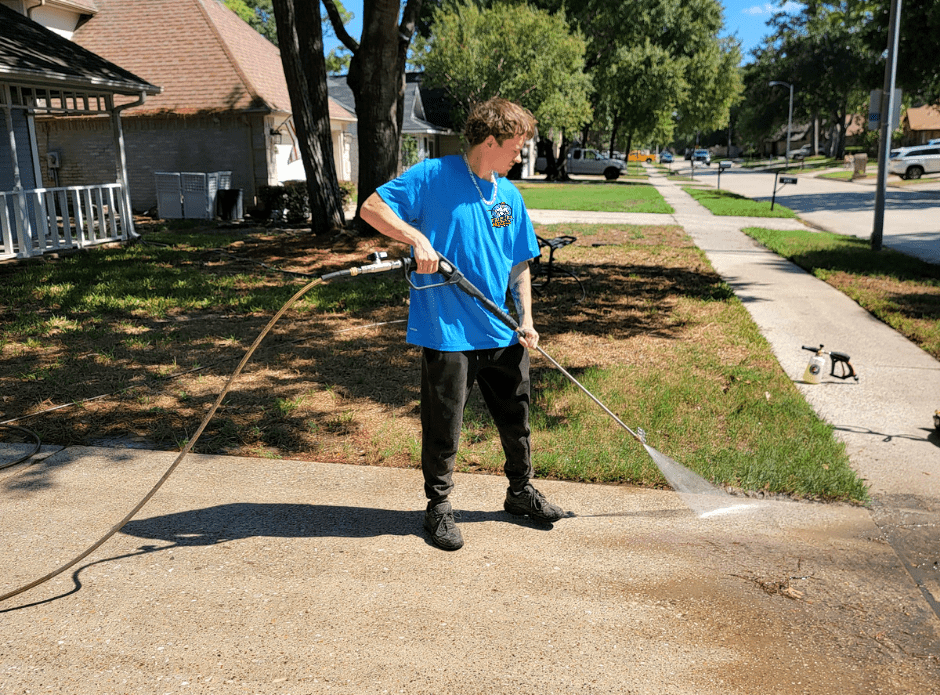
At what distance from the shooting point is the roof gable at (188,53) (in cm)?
1981

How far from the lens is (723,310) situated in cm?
871

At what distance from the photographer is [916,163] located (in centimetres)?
3900

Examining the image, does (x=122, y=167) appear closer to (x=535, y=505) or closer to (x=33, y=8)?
(x=33, y=8)

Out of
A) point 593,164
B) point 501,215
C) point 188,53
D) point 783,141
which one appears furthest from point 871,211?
point 783,141

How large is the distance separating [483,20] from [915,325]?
29.5 metres

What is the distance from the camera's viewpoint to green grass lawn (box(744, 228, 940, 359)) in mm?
8055

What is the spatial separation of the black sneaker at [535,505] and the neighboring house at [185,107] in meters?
16.7

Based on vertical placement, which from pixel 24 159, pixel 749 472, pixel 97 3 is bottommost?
pixel 749 472

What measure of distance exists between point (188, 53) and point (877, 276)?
18.1 meters

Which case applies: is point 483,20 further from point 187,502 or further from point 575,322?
point 187,502

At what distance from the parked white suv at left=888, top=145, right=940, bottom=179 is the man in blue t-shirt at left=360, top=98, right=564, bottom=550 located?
41690 mm

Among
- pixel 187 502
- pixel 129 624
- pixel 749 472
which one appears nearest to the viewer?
pixel 129 624

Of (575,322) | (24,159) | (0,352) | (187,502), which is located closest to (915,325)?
(575,322)

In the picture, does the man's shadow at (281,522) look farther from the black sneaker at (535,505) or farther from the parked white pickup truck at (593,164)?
the parked white pickup truck at (593,164)
